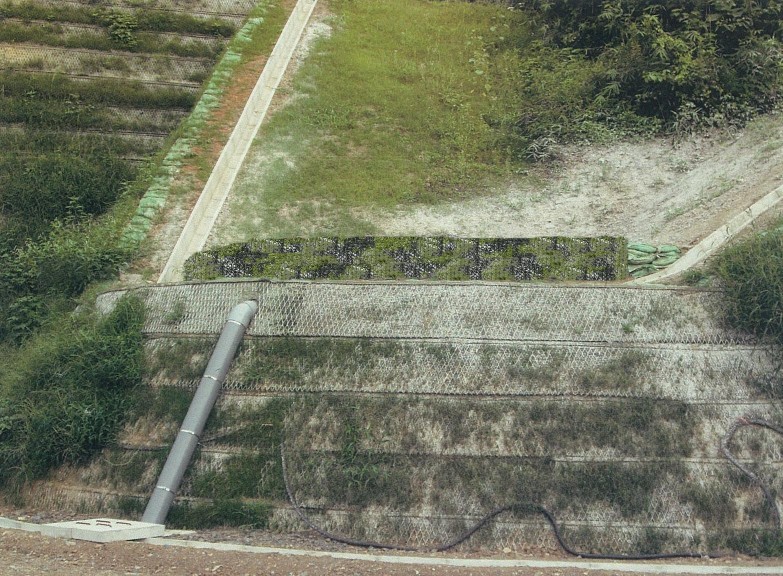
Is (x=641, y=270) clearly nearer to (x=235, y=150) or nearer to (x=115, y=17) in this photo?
(x=235, y=150)

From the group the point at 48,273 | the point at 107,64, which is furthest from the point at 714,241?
the point at 107,64

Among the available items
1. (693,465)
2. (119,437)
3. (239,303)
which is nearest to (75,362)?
(119,437)

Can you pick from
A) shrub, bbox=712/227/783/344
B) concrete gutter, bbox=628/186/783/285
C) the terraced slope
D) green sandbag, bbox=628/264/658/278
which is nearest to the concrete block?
the terraced slope

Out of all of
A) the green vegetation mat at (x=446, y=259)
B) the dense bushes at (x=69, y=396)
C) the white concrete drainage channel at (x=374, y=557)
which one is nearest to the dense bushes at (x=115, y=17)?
the green vegetation mat at (x=446, y=259)

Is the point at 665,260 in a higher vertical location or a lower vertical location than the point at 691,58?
lower

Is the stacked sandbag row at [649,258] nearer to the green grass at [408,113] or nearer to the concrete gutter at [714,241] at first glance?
the concrete gutter at [714,241]

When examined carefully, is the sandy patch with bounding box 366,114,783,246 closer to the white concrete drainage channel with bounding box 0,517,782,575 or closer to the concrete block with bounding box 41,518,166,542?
the white concrete drainage channel with bounding box 0,517,782,575

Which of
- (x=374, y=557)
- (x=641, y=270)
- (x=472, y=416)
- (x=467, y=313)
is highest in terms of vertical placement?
(x=467, y=313)
